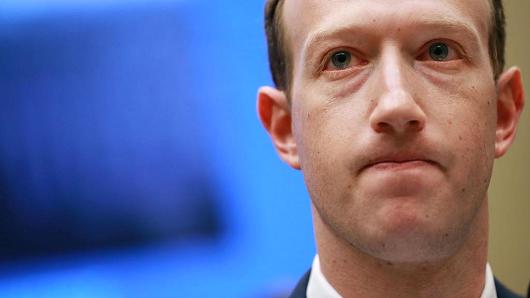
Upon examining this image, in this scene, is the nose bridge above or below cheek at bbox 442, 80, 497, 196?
above

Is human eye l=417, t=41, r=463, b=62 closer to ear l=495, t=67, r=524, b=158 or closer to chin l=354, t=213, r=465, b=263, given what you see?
ear l=495, t=67, r=524, b=158

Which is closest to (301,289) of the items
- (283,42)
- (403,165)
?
(403,165)

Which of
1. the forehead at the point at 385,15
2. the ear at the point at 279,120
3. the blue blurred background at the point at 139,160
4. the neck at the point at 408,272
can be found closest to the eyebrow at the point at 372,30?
the forehead at the point at 385,15

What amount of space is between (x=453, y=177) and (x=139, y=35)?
1.25 meters

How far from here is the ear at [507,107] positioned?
56.1 inches

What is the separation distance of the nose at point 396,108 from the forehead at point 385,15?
9 cm

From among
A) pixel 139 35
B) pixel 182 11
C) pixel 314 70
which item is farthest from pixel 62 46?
pixel 314 70

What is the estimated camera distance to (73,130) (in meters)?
2.14

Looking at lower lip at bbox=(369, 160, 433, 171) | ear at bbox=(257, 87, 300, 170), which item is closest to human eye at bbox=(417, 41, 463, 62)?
lower lip at bbox=(369, 160, 433, 171)

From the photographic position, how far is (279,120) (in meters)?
→ 1.53

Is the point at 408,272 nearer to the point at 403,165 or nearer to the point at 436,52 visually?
the point at 403,165

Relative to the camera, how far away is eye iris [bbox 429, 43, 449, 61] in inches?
50.8

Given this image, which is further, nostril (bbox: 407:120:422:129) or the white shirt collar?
the white shirt collar

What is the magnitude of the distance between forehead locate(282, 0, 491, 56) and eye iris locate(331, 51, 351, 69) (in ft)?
0.16
